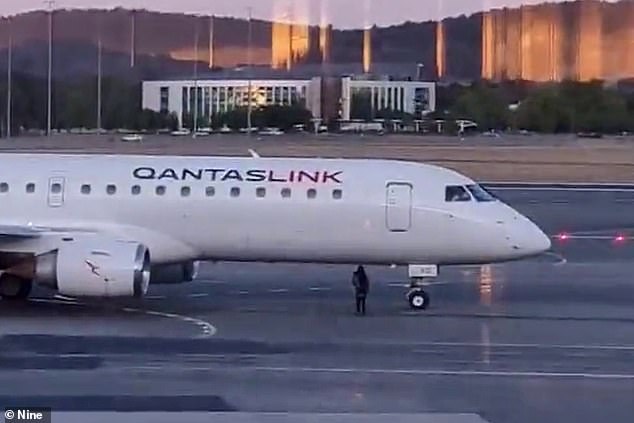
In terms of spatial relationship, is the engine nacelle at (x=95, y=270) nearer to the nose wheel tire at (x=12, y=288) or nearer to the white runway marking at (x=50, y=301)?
the nose wheel tire at (x=12, y=288)

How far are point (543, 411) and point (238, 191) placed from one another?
382 inches

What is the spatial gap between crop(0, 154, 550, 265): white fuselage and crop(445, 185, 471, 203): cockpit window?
0.08m

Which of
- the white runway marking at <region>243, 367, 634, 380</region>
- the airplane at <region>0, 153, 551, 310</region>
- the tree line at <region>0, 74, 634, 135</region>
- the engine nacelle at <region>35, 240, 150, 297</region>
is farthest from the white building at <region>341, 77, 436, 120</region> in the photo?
the white runway marking at <region>243, 367, 634, 380</region>

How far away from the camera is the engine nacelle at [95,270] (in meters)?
22.5

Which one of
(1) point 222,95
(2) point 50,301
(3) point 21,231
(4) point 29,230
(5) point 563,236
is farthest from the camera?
(1) point 222,95

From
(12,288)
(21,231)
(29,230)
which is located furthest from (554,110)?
(21,231)

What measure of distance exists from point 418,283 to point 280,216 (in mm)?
2786

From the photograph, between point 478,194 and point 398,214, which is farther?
point 478,194

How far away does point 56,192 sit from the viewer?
24234 mm

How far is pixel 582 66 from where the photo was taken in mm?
131250

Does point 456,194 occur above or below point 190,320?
above

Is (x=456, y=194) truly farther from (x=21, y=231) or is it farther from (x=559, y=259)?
(x=559, y=259)

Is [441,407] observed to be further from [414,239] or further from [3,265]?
[3,265]

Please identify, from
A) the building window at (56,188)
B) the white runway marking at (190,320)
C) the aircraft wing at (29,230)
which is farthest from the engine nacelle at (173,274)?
the building window at (56,188)
